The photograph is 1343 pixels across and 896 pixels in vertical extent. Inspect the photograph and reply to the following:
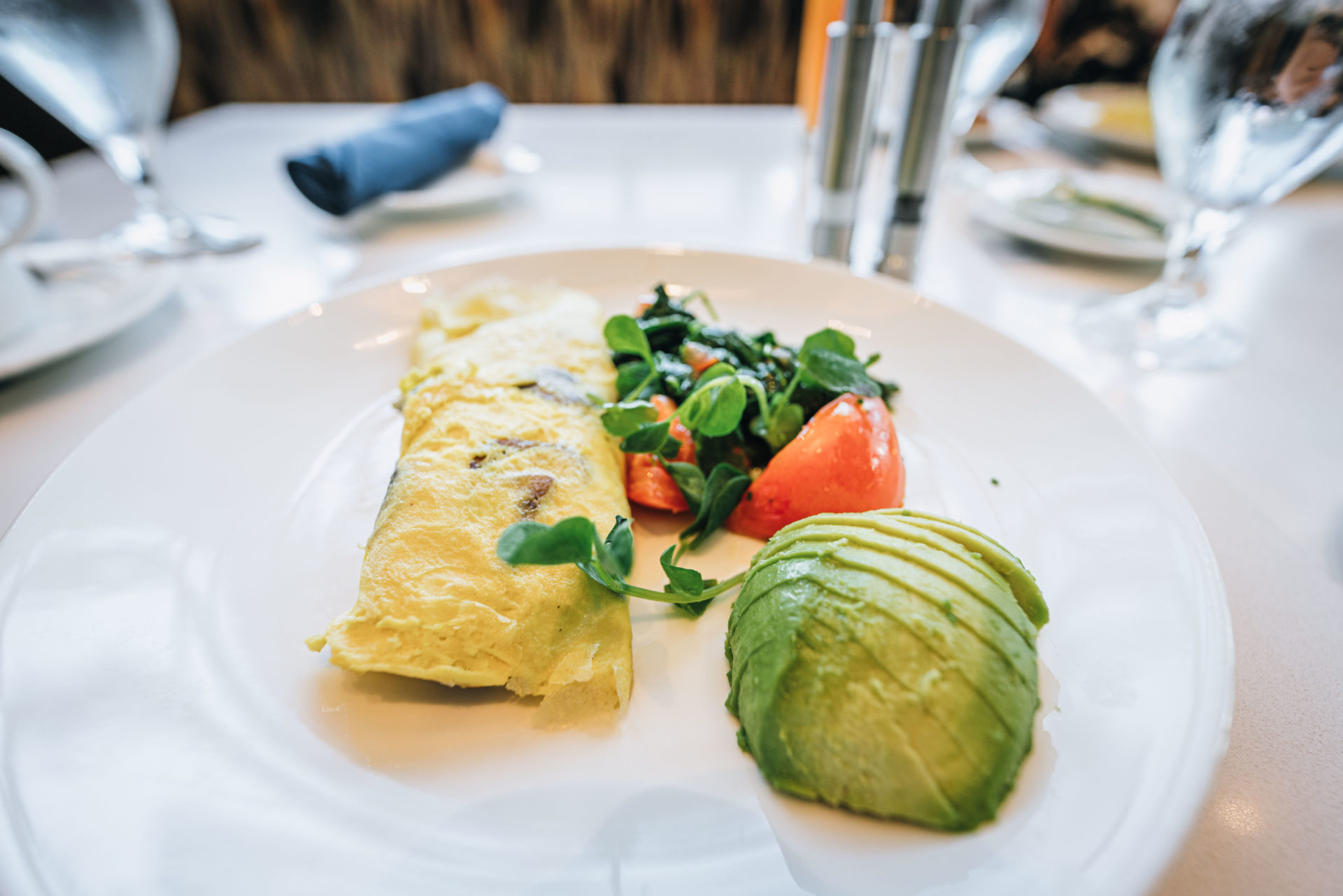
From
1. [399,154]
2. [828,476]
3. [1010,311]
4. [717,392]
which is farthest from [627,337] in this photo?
[399,154]

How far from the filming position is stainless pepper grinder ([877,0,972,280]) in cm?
153

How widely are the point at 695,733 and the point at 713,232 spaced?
1773 millimetres

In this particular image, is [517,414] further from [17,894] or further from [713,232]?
[713,232]

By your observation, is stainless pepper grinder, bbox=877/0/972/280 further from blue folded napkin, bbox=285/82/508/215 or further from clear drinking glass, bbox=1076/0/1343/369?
blue folded napkin, bbox=285/82/508/215

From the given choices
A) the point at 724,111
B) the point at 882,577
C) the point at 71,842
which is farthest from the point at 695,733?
the point at 724,111

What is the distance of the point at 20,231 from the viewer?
1.33 metres

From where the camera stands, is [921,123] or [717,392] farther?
[921,123]

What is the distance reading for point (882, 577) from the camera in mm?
775

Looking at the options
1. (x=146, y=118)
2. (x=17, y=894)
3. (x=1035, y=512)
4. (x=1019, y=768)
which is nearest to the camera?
(x=17, y=894)

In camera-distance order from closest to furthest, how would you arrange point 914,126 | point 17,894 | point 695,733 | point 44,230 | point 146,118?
1. point 17,894
2. point 695,733
3. point 914,126
4. point 146,118
5. point 44,230

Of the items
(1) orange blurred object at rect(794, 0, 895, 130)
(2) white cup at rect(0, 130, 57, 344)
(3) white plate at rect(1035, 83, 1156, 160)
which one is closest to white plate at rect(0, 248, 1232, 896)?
(2) white cup at rect(0, 130, 57, 344)

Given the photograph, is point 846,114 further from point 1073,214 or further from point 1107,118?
point 1107,118

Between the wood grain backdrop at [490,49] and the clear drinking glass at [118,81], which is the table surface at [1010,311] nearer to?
the clear drinking glass at [118,81]

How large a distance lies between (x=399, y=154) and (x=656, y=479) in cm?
165
